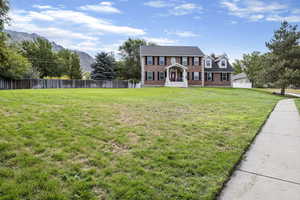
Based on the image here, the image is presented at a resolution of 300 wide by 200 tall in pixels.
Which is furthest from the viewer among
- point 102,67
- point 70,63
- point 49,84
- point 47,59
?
point 70,63

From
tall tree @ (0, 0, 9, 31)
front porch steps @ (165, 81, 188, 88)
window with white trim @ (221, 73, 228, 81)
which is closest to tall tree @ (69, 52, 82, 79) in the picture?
front porch steps @ (165, 81, 188, 88)

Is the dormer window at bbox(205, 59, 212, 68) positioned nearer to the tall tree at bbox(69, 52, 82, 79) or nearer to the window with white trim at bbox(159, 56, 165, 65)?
the window with white trim at bbox(159, 56, 165, 65)

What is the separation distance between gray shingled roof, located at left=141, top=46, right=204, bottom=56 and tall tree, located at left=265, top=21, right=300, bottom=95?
995 cm

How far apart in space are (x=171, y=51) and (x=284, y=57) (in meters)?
15.0

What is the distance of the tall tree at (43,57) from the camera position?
3944 centimetres

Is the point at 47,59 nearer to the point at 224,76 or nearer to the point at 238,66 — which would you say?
the point at 224,76

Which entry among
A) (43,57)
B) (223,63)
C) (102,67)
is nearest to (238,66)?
(223,63)

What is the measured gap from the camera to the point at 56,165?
8.91ft

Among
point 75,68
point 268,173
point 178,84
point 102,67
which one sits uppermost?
point 75,68

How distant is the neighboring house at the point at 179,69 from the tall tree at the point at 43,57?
25450 millimetres

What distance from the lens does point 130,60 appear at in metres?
42.2

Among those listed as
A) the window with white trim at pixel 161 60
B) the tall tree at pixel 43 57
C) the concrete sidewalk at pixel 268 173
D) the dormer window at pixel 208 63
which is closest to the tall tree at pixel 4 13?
the concrete sidewalk at pixel 268 173

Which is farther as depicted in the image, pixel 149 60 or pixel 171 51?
pixel 171 51

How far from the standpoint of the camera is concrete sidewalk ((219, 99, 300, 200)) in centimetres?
216
